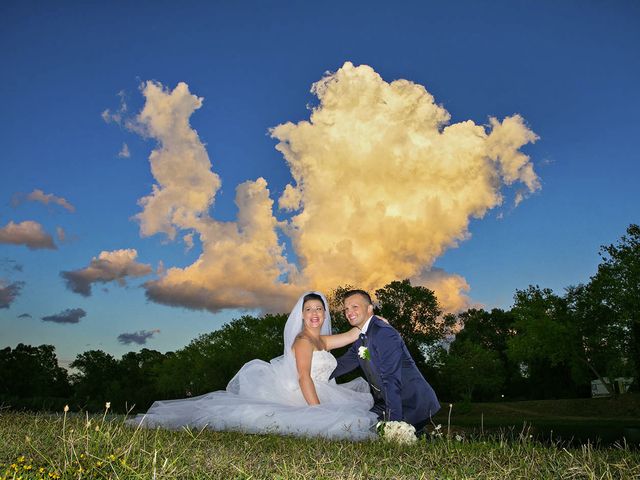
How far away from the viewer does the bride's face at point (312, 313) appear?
1024 cm

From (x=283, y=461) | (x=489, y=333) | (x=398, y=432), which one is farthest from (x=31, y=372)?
(x=283, y=461)

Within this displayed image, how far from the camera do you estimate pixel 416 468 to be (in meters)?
4.73

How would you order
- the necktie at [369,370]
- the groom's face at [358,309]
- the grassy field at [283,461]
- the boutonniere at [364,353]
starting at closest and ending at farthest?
the grassy field at [283,461], the boutonniere at [364,353], the necktie at [369,370], the groom's face at [358,309]

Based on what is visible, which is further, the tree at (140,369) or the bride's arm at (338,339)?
the tree at (140,369)

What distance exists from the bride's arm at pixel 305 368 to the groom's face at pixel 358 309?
134 centimetres

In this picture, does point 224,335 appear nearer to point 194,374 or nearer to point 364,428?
point 194,374

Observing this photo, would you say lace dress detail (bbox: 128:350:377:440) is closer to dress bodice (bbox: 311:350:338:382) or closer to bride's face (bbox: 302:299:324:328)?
dress bodice (bbox: 311:350:338:382)

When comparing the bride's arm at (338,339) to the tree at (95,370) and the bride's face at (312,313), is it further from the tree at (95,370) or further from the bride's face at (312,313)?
the tree at (95,370)

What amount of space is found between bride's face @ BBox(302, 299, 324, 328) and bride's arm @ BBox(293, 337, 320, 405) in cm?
38

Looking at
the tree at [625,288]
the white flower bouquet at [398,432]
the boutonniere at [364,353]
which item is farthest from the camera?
the tree at [625,288]

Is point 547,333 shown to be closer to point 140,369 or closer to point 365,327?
point 365,327

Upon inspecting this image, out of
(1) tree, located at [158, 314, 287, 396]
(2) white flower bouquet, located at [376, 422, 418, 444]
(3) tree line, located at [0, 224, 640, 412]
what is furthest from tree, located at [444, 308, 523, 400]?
(2) white flower bouquet, located at [376, 422, 418, 444]

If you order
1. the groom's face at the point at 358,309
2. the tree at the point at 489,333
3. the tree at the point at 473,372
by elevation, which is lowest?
the tree at the point at 473,372

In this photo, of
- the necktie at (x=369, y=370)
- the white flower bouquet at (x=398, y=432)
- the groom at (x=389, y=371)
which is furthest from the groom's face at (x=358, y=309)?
the white flower bouquet at (x=398, y=432)
